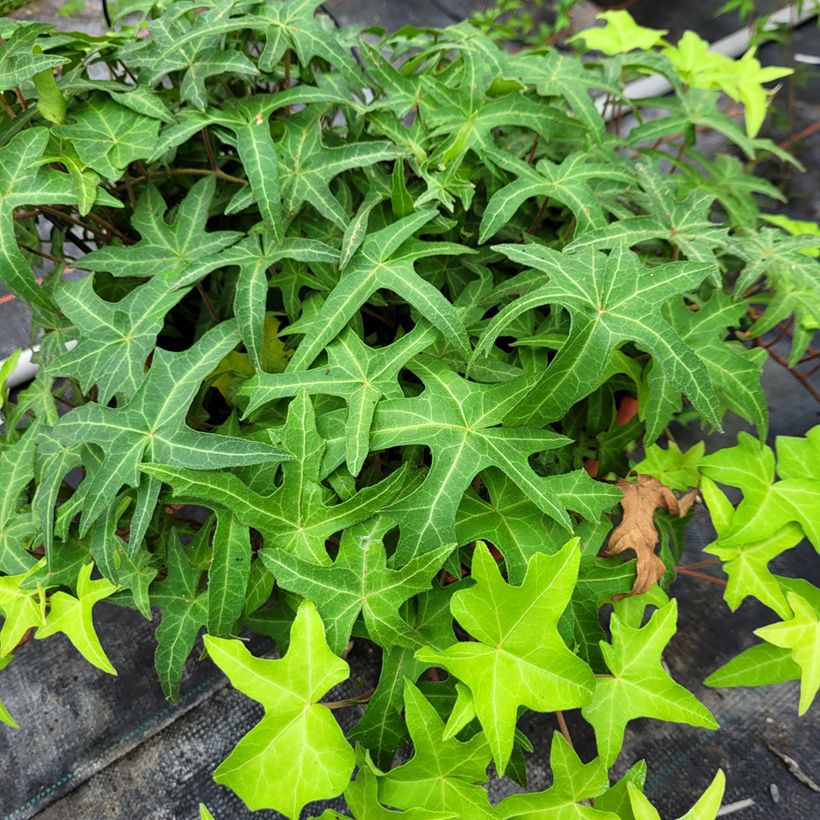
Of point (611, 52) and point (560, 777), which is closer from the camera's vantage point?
point (560, 777)

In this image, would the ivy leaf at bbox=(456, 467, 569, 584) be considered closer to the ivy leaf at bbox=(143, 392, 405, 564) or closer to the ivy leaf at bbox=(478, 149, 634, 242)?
the ivy leaf at bbox=(143, 392, 405, 564)


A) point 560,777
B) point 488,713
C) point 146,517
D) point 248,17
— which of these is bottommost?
point 560,777

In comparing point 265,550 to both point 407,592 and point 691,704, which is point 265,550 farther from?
point 691,704

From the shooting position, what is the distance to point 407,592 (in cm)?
62

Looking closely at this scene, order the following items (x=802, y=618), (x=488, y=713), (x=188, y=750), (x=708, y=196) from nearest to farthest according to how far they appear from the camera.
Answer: (x=488, y=713)
(x=802, y=618)
(x=708, y=196)
(x=188, y=750)

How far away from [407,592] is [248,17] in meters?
0.66

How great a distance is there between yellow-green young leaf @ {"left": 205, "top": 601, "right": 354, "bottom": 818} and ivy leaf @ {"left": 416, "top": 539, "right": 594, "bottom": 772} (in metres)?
0.10

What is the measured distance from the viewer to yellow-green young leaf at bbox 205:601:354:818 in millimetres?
574

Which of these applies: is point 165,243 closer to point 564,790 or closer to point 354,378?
point 354,378

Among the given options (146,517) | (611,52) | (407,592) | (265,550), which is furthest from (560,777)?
(611,52)

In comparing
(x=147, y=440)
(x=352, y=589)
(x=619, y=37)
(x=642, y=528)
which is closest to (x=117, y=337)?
(x=147, y=440)

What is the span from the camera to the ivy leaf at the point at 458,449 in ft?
2.08

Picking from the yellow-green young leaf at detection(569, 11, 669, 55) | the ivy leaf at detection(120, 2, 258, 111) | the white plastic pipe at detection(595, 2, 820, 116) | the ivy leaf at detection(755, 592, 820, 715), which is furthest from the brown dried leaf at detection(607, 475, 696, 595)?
the white plastic pipe at detection(595, 2, 820, 116)

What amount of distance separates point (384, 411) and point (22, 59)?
0.52 m
